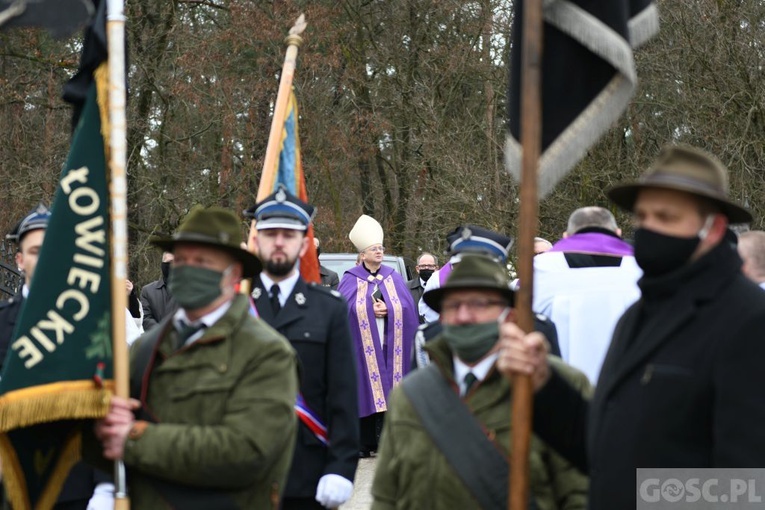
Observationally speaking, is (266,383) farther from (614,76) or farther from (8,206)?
(8,206)

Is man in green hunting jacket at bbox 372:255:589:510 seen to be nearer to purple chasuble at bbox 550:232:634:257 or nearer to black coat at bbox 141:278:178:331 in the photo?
purple chasuble at bbox 550:232:634:257

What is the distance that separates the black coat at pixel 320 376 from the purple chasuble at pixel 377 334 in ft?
21.2

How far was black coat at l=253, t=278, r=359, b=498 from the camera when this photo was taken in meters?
6.11

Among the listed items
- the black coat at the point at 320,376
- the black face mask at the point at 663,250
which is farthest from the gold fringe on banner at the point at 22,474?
the black face mask at the point at 663,250

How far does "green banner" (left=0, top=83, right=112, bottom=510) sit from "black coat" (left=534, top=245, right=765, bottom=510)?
71.6 inches

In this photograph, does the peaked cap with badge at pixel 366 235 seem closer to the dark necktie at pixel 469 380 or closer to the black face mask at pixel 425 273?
the black face mask at pixel 425 273

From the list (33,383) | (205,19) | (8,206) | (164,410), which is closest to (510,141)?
(164,410)

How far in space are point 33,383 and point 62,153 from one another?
19.0 m

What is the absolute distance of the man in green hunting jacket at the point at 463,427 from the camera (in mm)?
4426

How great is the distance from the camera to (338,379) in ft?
20.5

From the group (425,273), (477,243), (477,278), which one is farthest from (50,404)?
(425,273)

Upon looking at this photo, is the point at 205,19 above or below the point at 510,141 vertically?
above

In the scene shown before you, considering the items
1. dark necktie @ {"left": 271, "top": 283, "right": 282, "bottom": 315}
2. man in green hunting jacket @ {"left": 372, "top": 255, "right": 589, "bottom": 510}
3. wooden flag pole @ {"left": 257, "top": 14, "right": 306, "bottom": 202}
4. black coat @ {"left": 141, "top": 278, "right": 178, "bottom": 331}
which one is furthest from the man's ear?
black coat @ {"left": 141, "top": 278, "right": 178, "bottom": 331}

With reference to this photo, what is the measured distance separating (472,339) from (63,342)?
1.47 m
